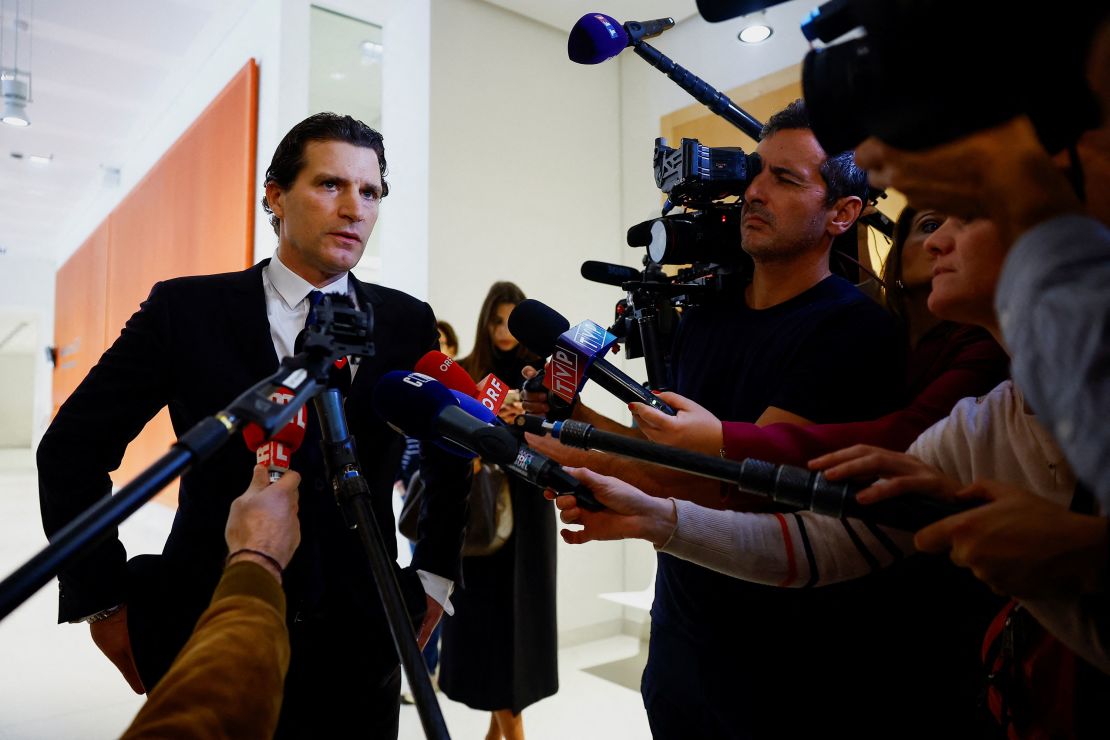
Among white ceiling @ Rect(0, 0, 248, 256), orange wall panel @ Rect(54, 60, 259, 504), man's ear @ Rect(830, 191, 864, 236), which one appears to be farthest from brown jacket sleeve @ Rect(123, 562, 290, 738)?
white ceiling @ Rect(0, 0, 248, 256)

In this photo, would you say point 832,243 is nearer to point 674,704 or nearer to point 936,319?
point 936,319

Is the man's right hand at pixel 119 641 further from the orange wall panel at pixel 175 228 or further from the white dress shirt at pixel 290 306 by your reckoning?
the orange wall panel at pixel 175 228

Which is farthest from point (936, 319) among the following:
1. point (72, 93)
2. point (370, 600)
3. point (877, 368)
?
point (72, 93)

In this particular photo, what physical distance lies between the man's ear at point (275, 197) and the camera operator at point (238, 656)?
2.41 ft

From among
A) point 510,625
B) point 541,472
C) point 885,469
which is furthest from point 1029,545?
point 510,625

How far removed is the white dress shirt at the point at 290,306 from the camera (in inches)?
45.2

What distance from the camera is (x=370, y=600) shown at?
1096 mm

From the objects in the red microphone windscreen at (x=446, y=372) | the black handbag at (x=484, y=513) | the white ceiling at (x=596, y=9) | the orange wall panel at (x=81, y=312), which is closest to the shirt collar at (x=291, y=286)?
the red microphone windscreen at (x=446, y=372)

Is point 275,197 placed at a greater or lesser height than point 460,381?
greater

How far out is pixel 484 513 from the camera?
7.53 ft

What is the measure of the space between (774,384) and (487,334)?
65.1 inches

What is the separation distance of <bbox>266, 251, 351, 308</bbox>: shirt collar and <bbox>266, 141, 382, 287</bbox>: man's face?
0.02 metres

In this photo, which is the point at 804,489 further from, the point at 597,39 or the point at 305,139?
the point at 305,139

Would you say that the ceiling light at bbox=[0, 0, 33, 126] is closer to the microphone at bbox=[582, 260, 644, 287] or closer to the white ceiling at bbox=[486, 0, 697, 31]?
the white ceiling at bbox=[486, 0, 697, 31]
